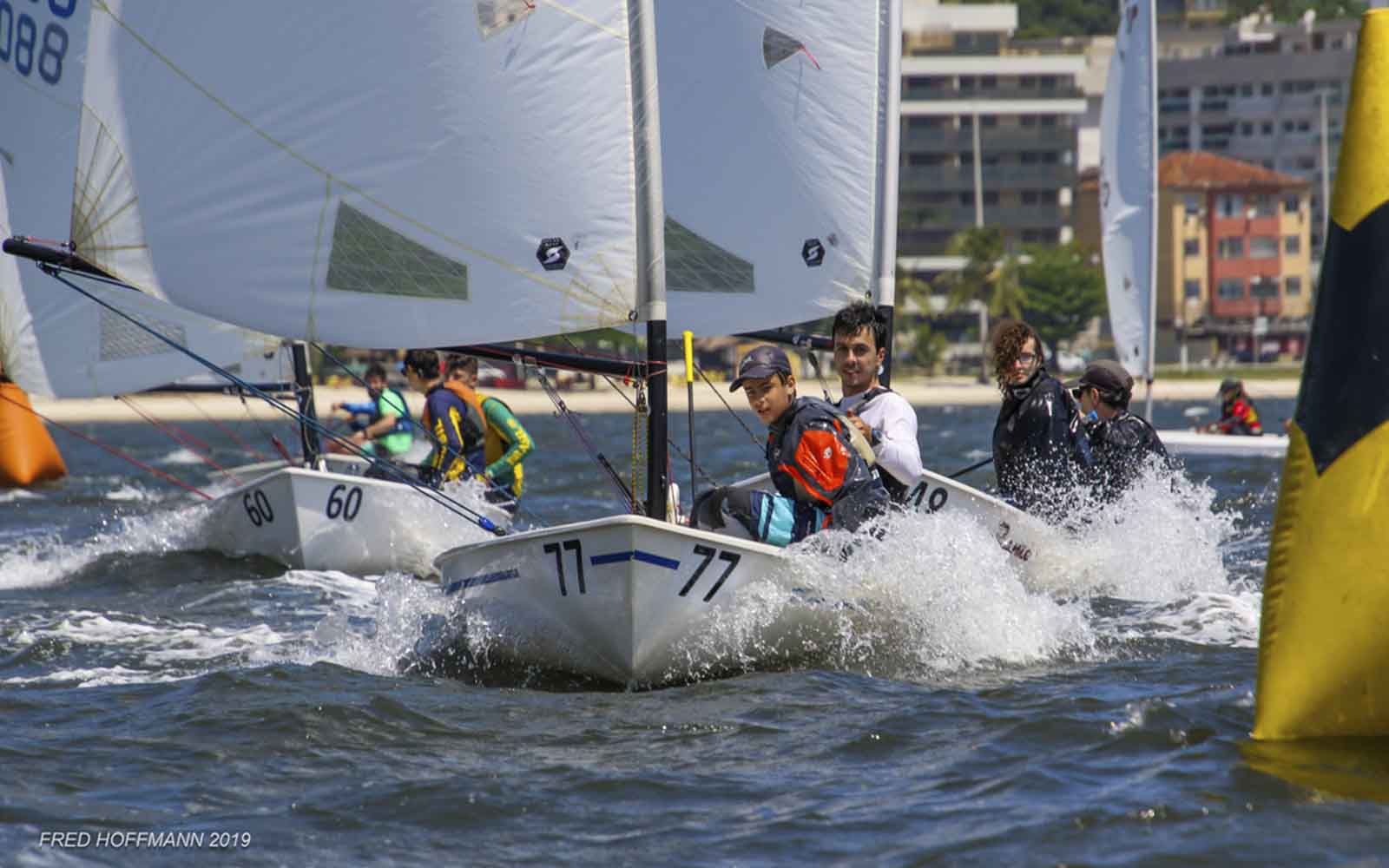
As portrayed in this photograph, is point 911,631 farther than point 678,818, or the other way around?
point 911,631

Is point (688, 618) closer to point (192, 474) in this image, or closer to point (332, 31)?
point (332, 31)

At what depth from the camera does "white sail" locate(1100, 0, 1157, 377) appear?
24.7m

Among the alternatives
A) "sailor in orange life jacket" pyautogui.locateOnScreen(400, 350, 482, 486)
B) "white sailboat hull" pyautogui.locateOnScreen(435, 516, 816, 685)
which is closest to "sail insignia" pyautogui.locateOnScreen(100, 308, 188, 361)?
"sailor in orange life jacket" pyautogui.locateOnScreen(400, 350, 482, 486)

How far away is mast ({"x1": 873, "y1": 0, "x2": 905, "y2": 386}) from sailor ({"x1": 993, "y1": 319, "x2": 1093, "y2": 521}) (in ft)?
8.25

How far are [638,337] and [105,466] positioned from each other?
26.6 metres

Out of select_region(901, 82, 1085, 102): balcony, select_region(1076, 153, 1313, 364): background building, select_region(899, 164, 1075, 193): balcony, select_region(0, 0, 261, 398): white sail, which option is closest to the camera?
select_region(0, 0, 261, 398): white sail

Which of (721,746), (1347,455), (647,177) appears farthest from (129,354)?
(1347,455)

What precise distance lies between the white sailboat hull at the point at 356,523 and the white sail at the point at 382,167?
446cm

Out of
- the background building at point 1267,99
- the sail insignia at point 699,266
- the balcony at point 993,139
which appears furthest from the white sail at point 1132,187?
the background building at point 1267,99

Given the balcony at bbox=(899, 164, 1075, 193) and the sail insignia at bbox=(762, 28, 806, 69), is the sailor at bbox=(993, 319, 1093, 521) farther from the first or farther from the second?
the balcony at bbox=(899, 164, 1075, 193)

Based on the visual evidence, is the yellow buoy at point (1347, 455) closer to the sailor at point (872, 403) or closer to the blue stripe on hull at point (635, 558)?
the blue stripe on hull at point (635, 558)

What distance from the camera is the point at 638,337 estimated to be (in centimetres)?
898

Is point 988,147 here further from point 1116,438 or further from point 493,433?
point 1116,438

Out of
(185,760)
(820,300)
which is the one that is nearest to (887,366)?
(820,300)
